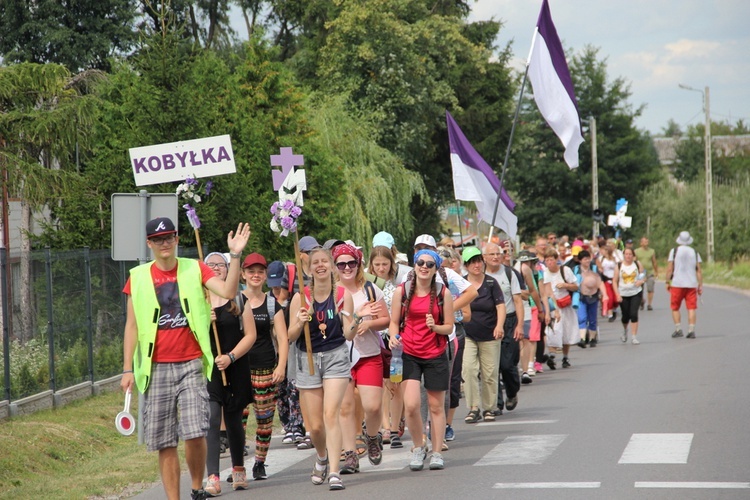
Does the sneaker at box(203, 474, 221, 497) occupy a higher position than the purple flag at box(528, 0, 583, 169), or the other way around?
the purple flag at box(528, 0, 583, 169)

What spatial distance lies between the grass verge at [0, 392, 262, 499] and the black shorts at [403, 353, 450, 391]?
7.57ft

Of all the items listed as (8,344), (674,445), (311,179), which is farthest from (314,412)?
(311,179)

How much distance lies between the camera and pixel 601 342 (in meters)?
22.3

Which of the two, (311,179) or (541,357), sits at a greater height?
(311,179)

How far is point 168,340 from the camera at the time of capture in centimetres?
757

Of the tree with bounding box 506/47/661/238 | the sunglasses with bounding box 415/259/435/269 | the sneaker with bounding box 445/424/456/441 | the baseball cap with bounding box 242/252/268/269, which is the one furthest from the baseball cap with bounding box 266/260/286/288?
the tree with bounding box 506/47/661/238

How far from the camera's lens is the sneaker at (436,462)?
938 centimetres

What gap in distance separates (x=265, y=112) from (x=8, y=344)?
45.5ft

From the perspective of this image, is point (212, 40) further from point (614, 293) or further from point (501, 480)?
point (501, 480)

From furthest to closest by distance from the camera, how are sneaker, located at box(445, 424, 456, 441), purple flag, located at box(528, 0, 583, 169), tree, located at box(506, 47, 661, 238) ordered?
tree, located at box(506, 47, 661, 238)
purple flag, located at box(528, 0, 583, 169)
sneaker, located at box(445, 424, 456, 441)

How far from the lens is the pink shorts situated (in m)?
9.38

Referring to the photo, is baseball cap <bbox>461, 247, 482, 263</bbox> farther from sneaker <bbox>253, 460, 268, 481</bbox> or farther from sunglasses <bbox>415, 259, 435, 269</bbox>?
Result: sneaker <bbox>253, 460, 268, 481</bbox>

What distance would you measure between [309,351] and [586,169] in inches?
2464

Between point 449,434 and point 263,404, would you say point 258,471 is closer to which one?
point 263,404
